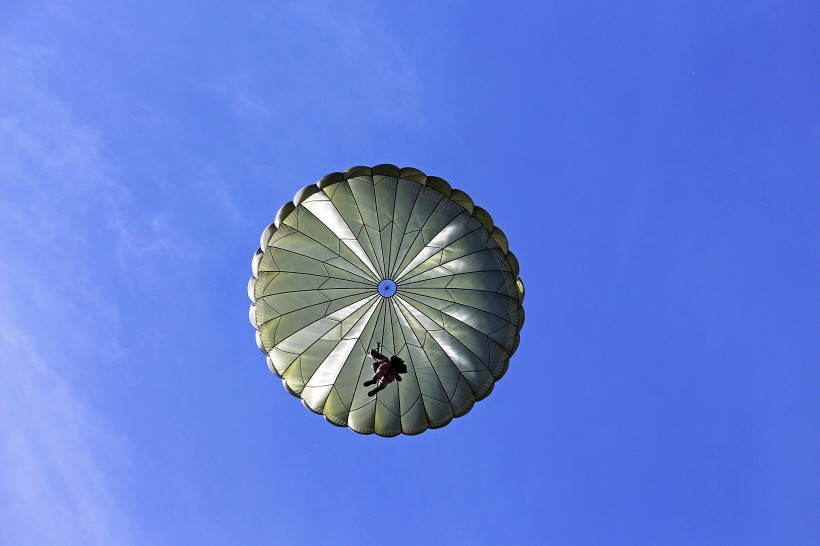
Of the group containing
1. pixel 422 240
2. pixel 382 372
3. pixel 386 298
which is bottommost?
pixel 382 372

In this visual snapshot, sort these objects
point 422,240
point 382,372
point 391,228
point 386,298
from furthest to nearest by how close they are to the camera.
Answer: point 386,298 → point 422,240 → point 391,228 → point 382,372

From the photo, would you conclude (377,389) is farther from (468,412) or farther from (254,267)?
(254,267)

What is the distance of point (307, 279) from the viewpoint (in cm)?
2281

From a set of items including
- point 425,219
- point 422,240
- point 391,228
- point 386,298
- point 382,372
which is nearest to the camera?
point 382,372

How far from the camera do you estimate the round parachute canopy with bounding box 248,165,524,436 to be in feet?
72.6

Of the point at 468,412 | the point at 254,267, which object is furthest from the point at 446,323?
the point at 254,267

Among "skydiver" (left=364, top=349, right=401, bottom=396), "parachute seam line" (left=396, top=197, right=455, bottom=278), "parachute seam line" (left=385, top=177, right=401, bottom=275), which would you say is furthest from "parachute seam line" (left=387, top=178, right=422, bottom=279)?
"skydiver" (left=364, top=349, right=401, bottom=396)

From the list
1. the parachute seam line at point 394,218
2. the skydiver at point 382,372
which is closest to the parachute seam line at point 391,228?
the parachute seam line at point 394,218

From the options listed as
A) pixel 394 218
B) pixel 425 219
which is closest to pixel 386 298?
pixel 394 218

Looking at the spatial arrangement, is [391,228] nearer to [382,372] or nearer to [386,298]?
[386,298]

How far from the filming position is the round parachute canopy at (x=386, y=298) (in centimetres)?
2212

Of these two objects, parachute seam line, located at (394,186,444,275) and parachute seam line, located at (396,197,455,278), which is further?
parachute seam line, located at (396,197,455,278)

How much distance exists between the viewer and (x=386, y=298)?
23781 mm

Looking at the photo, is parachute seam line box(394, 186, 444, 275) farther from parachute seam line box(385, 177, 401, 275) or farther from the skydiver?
the skydiver
